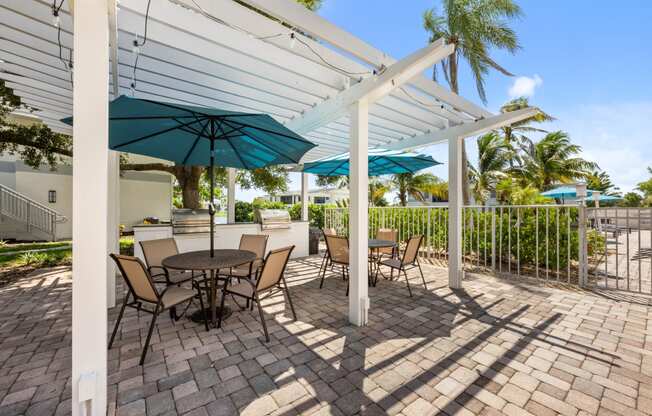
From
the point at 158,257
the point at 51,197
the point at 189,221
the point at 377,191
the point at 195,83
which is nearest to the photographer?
the point at 195,83

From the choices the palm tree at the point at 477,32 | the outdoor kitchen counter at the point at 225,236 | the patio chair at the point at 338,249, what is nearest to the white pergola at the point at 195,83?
the patio chair at the point at 338,249

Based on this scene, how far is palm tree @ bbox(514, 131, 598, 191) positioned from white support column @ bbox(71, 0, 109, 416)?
19993mm

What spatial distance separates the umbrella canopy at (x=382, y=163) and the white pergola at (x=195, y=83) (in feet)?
1.76

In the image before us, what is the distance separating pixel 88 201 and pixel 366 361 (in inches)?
91.8

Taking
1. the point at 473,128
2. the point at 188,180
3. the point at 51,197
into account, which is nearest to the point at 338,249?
the point at 473,128

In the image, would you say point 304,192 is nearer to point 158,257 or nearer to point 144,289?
point 158,257

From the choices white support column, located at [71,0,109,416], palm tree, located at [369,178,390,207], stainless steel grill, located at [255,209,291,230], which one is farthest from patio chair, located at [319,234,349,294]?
palm tree, located at [369,178,390,207]

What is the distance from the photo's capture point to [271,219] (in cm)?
649

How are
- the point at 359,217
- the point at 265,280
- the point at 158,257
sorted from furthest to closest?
the point at 158,257, the point at 359,217, the point at 265,280

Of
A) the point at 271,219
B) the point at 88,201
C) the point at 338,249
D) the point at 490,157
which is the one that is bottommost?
the point at 338,249

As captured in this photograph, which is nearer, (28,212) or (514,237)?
(514,237)

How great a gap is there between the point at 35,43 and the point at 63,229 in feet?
42.1

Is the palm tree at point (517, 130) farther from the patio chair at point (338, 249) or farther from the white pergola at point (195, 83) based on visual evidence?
the patio chair at point (338, 249)

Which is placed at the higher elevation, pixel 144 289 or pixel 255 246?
pixel 255 246
